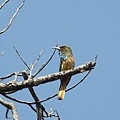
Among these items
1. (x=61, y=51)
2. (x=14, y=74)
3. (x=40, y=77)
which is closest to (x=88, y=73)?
(x=40, y=77)

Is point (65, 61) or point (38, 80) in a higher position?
point (65, 61)

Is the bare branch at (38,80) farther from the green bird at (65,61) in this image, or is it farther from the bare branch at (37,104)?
the green bird at (65,61)

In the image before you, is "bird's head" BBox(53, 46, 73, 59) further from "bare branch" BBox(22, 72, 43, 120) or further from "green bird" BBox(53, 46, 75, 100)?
"bare branch" BBox(22, 72, 43, 120)

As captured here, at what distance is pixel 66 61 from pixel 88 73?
1.85m

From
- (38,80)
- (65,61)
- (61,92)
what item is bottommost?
(38,80)

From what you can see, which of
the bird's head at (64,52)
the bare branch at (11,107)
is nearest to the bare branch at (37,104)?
the bare branch at (11,107)

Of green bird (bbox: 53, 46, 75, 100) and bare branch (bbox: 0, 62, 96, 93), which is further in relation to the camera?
green bird (bbox: 53, 46, 75, 100)

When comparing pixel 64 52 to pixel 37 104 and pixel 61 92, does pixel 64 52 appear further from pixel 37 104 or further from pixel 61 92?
pixel 37 104

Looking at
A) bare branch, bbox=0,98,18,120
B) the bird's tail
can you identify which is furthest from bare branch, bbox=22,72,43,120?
the bird's tail

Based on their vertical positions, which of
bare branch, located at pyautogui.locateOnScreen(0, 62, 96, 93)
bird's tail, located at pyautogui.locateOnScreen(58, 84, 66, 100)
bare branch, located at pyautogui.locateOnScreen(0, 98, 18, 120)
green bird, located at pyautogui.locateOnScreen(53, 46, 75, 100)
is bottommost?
bare branch, located at pyautogui.locateOnScreen(0, 98, 18, 120)

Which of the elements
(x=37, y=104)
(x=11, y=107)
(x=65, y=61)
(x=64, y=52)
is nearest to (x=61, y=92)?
(x=65, y=61)

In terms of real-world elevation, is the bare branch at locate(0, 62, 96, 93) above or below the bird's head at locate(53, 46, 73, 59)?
below

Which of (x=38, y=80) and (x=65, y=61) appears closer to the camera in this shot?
(x=38, y=80)

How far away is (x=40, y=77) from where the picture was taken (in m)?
3.04
